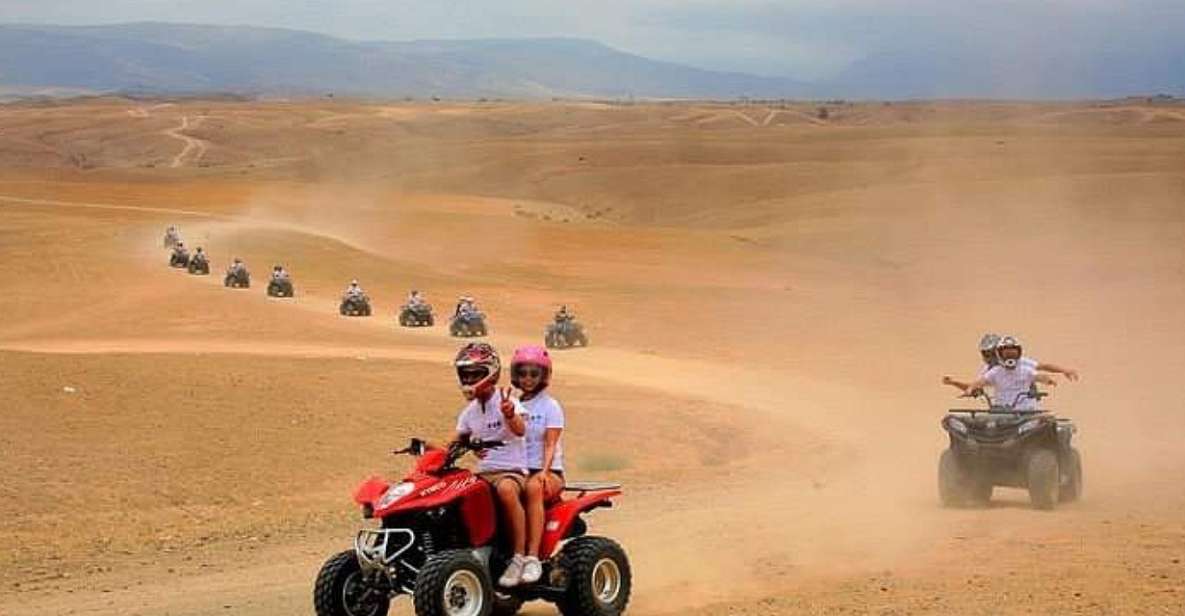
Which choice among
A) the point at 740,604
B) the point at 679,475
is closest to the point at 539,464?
the point at 740,604

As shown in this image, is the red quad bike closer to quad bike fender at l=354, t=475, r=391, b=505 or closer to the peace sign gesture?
quad bike fender at l=354, t=475, r=391, b=505

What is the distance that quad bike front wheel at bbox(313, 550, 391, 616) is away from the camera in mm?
10570

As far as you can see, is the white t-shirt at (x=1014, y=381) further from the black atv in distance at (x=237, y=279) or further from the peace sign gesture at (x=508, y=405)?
the black atv in distance at (x=237, y=279)

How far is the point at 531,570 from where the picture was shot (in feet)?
35.4

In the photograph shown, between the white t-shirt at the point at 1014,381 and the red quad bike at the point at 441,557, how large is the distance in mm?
7630

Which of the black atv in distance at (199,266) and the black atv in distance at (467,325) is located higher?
the black atv in distance at (199,266)

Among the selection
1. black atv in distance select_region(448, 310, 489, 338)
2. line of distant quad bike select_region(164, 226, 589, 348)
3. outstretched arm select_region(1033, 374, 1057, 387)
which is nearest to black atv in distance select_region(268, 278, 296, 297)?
line of distant quad bike select_region(164, 226, 589, 348)

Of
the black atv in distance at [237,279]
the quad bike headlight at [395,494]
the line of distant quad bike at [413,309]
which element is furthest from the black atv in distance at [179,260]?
the quad bike headlight at [395,494]

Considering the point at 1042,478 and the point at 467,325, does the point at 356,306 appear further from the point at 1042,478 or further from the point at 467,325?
the point at 1042,478

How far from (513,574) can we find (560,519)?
1.78 ft

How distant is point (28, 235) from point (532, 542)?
5812cm

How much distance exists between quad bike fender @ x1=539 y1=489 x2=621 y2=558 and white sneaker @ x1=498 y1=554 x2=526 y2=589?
20 centimetres

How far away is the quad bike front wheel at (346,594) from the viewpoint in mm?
10570

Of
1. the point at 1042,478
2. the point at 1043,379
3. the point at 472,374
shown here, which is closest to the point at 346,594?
the point at 472,374
